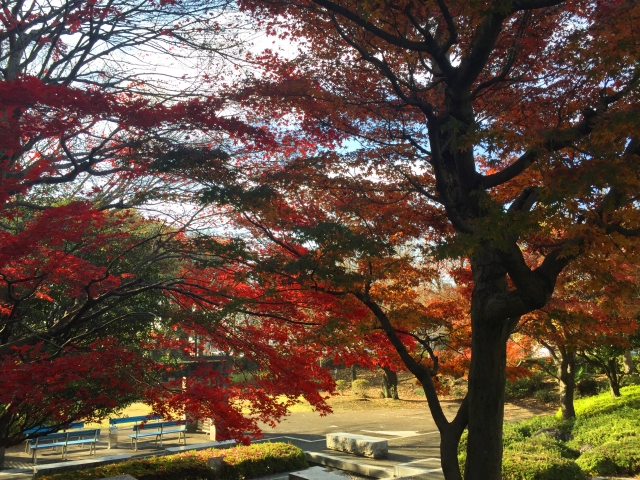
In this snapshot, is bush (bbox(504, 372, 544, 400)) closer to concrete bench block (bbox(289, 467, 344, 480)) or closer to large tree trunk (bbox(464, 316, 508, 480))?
concrete bench block (bbox(289, 467, 344, 480))

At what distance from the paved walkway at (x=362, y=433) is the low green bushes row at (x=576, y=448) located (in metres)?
1.77

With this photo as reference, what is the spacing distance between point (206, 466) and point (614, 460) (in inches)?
331

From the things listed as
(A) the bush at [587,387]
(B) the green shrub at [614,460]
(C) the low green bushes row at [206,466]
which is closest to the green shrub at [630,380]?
(A) the bush at [587,387]

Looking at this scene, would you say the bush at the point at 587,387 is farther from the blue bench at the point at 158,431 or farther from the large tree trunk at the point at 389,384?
the blue bench at the point at 158,431

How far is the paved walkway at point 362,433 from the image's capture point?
39.0ft

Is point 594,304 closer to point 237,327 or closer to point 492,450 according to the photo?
point 492,450

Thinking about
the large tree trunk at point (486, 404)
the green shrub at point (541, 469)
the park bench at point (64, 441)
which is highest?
the large tree trunk at point (486, 404)

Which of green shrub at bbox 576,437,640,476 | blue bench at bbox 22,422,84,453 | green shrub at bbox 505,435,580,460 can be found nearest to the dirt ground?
green shrub at bbox 505,435,580,460

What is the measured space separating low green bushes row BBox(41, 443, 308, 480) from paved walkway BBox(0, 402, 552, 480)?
123 cm

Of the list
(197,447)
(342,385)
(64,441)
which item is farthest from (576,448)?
(342,385)

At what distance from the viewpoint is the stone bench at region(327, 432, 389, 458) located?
12.9 metres

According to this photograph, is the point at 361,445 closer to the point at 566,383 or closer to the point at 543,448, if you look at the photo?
the point at 543,448

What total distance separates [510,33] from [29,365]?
25.2 ft

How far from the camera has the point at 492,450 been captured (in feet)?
19.4
